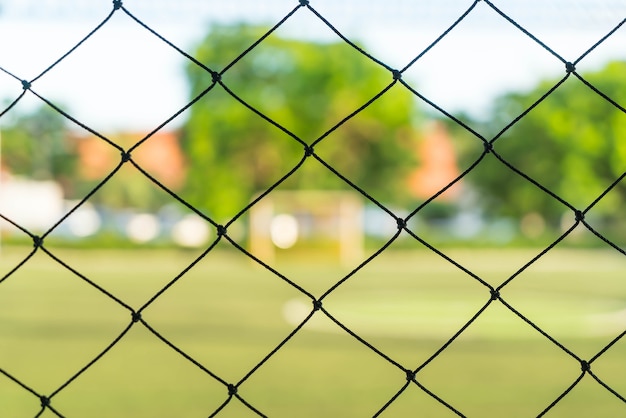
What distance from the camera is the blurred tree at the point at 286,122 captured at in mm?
23641

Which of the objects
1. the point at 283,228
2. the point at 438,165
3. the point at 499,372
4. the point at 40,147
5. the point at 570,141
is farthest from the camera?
the point at 438,165

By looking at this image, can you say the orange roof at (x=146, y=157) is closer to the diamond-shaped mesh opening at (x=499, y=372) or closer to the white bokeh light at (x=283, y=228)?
the white bokeh light at (x=283, y=228)

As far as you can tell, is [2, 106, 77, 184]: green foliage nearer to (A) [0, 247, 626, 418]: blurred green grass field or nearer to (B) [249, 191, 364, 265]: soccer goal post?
(B) [249, 191, 364, 265]: soccer goal post

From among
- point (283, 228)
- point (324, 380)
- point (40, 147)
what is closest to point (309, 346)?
point (324, 380)

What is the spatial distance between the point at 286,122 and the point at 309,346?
1774 cm

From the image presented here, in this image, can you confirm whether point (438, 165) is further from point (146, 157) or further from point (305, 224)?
point (305, 224)

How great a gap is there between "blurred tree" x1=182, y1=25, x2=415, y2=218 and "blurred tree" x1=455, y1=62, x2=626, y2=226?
326 cm

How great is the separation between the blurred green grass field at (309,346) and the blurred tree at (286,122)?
32.3 ft

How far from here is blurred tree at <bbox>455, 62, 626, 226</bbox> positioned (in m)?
21.9

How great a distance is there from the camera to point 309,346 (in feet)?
21.8

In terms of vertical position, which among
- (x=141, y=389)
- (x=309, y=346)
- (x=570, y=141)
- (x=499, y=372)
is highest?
(x=570, y=141)

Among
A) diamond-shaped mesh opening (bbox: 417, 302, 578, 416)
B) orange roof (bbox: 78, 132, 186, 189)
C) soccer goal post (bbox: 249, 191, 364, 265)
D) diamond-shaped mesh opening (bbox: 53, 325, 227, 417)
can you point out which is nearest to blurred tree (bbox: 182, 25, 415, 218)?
orange roof (bbox: 78, 132, 186, 189)

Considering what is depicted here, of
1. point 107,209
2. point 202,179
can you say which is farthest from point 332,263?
point 107,209

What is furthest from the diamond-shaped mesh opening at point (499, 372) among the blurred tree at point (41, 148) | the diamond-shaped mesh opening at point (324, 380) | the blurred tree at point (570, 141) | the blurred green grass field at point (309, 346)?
the blurred tree at point (41, 148)
